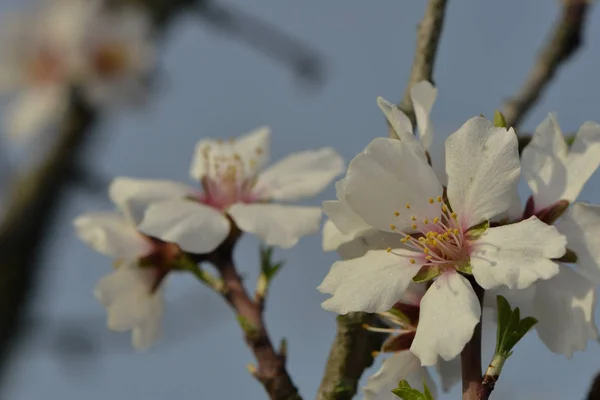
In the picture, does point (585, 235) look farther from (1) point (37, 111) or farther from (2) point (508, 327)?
(1) point (37, 111)

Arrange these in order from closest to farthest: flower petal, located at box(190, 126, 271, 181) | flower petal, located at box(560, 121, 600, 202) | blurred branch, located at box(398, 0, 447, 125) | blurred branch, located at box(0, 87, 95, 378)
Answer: flower petal, located at box(560, 121, 600, 202), blurred branch, located at box(398, 0, 447, 125), flower petal, located at box(190, 126, 271, 181), blurred branch, located at box(0, 87, 95, 378)

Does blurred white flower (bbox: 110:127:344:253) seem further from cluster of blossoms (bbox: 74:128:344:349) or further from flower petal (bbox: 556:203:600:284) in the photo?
flower petal (bbox: 556:203:600:284)

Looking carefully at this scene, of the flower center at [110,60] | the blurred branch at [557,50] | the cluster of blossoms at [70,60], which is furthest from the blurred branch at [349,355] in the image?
the flower center at [110,60]

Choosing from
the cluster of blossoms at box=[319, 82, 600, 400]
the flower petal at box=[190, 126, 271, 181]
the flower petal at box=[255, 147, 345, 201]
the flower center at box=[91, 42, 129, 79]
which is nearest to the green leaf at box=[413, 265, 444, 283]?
the cluster of blossoms at box=[319, 82, 600, 400]

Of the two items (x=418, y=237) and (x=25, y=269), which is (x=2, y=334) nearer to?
(x=25, y=269)

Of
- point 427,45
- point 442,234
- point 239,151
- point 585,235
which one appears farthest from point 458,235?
point 239,151

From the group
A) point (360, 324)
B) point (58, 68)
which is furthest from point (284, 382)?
point (58, 68)

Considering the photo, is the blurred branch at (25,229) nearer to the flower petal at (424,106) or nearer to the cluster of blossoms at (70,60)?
the cluster of blossoms at (70,60)
